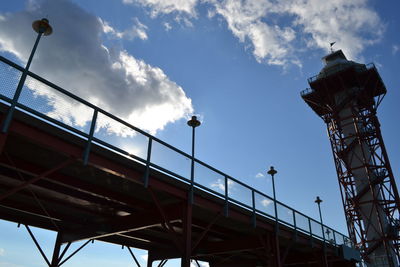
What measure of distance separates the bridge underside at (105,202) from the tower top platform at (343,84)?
2976 centimetres

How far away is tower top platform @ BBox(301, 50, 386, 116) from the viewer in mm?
44938

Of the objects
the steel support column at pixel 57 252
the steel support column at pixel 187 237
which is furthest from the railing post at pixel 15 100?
the steel support column at pixel 57 252

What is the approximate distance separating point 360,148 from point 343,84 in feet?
30.4

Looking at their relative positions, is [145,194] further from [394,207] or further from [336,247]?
[394,207]

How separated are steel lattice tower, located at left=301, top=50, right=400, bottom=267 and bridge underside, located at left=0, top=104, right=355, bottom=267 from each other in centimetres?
1973

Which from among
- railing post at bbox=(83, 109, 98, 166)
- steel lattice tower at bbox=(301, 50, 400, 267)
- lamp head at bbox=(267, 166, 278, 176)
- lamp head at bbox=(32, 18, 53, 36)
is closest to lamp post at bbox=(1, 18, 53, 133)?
lamp head at bbox=(32, 18, 53, 36)

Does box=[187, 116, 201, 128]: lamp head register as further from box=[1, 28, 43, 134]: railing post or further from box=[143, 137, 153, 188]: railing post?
box=[1, 28, 43, 134]: railing post

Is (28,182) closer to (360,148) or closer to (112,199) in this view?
(112,199)

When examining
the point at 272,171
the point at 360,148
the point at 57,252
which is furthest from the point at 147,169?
the point at 360,148

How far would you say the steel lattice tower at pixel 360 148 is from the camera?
36.7 meters

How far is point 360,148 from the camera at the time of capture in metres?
41.0

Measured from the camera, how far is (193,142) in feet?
49.8

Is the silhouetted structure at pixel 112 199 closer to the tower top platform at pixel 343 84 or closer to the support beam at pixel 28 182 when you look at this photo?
the support beam at pixel 28 182

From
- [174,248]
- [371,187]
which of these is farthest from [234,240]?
[371,187]
